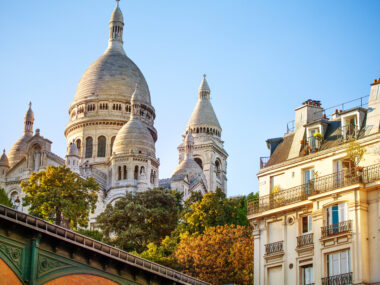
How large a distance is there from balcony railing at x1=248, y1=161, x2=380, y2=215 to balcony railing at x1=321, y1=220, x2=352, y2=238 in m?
1.76

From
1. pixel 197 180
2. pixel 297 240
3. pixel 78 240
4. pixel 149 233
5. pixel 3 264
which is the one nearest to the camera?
pixel 3 264

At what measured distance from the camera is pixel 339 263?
130 feet

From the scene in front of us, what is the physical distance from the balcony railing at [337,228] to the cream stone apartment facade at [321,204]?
0.04 meters

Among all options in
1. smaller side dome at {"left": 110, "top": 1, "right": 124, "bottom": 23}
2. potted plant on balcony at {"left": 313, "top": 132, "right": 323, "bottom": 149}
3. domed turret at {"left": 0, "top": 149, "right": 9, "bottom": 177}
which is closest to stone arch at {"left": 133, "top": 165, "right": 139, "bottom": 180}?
domed turret at {"left": 0, "top": 149, "right": 9, "bottom": 177}

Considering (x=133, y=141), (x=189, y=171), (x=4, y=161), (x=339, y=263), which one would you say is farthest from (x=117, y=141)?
(x=339, y=263)

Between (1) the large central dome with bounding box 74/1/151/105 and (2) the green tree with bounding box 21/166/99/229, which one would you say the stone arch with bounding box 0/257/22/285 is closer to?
(2) the green tree with bounding box 21/166/99/229

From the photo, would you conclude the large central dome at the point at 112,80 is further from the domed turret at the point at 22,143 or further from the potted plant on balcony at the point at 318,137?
the potted plant on balcony at the point at 318,137

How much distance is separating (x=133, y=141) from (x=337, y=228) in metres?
72.0

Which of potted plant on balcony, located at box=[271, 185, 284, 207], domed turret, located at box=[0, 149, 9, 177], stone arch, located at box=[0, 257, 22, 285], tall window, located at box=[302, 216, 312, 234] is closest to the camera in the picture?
stone arch, located at box=[0, 257, 22, 285]

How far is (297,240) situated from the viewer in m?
42.3

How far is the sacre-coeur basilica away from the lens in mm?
108938

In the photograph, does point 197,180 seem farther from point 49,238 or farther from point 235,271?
point 49,238

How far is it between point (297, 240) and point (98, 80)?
89431 mm

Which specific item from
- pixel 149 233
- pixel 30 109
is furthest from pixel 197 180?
pixel 149 233
